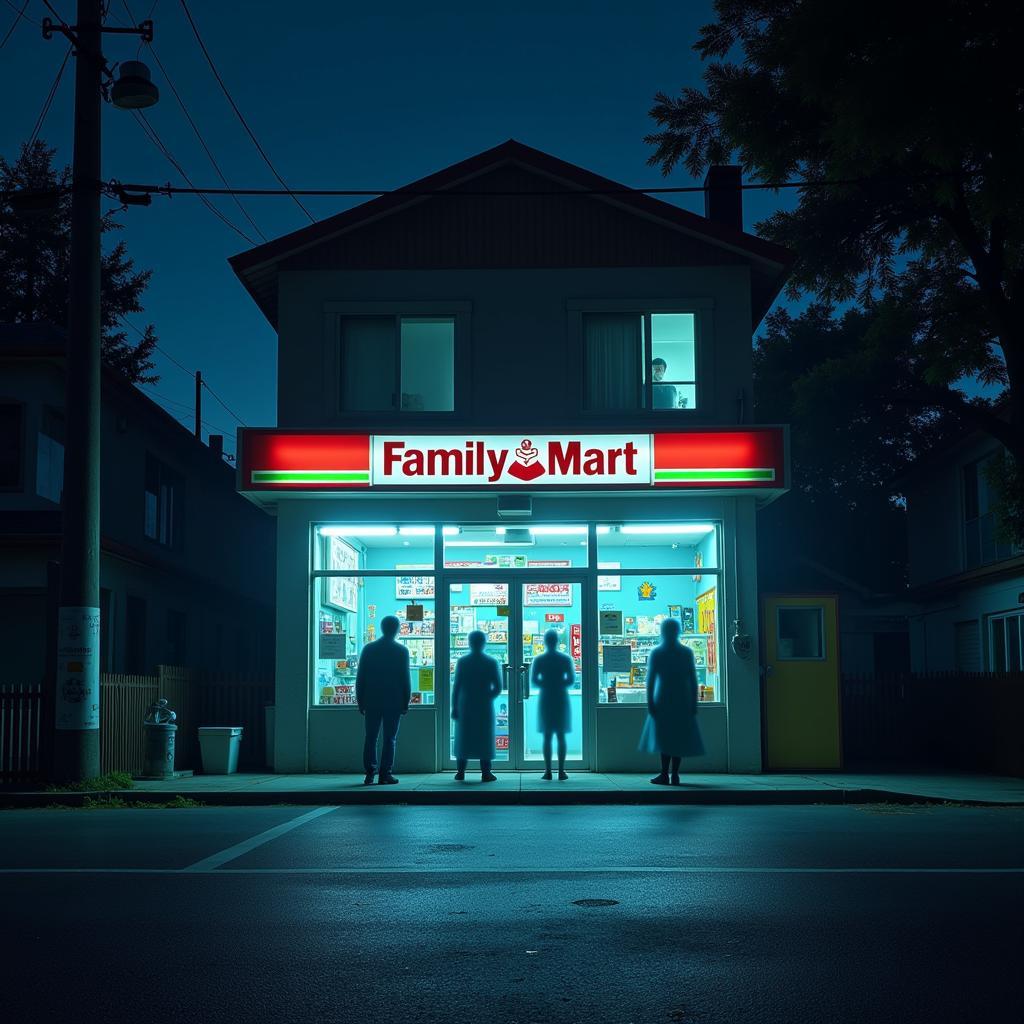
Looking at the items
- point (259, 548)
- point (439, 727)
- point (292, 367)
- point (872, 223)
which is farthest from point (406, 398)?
point (259, 548)

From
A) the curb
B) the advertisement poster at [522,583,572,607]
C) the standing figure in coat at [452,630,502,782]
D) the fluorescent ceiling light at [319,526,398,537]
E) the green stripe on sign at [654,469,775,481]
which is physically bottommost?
the curb

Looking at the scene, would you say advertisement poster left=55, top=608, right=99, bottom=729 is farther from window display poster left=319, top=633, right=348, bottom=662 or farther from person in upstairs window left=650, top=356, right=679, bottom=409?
person in upstairs window left=650, top=356, right=679, bottom=409

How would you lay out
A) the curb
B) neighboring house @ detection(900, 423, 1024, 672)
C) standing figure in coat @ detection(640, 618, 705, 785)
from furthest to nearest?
neighboring house @ detection(900, 423, 1024, 672), standing figure in coat @ detection(640, 618, 705, 785), the curb

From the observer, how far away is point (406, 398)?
745 inches

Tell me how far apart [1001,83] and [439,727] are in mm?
10915

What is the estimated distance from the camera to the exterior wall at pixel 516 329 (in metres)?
18.8

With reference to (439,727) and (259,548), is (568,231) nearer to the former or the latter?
(439,727)

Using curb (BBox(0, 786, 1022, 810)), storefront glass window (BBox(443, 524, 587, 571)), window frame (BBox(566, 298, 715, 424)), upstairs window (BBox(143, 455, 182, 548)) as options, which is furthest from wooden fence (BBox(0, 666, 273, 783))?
upstairs window (BBox(143, 455, 182, 548))

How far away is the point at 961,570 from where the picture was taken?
1245 inches

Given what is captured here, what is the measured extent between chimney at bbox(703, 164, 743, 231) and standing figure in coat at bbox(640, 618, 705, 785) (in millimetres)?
8358

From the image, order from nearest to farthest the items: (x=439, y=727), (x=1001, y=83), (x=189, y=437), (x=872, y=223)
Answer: (x=1001, y=83)
(x=439, y=727)
(x=872, y=223)
(x=189, y=437)

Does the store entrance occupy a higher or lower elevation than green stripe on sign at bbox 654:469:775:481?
lower

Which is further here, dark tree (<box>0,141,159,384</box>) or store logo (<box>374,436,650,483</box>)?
dark tree (<box>0,141,159,384</box>)

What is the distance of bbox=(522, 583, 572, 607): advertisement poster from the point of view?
60.7 ft
